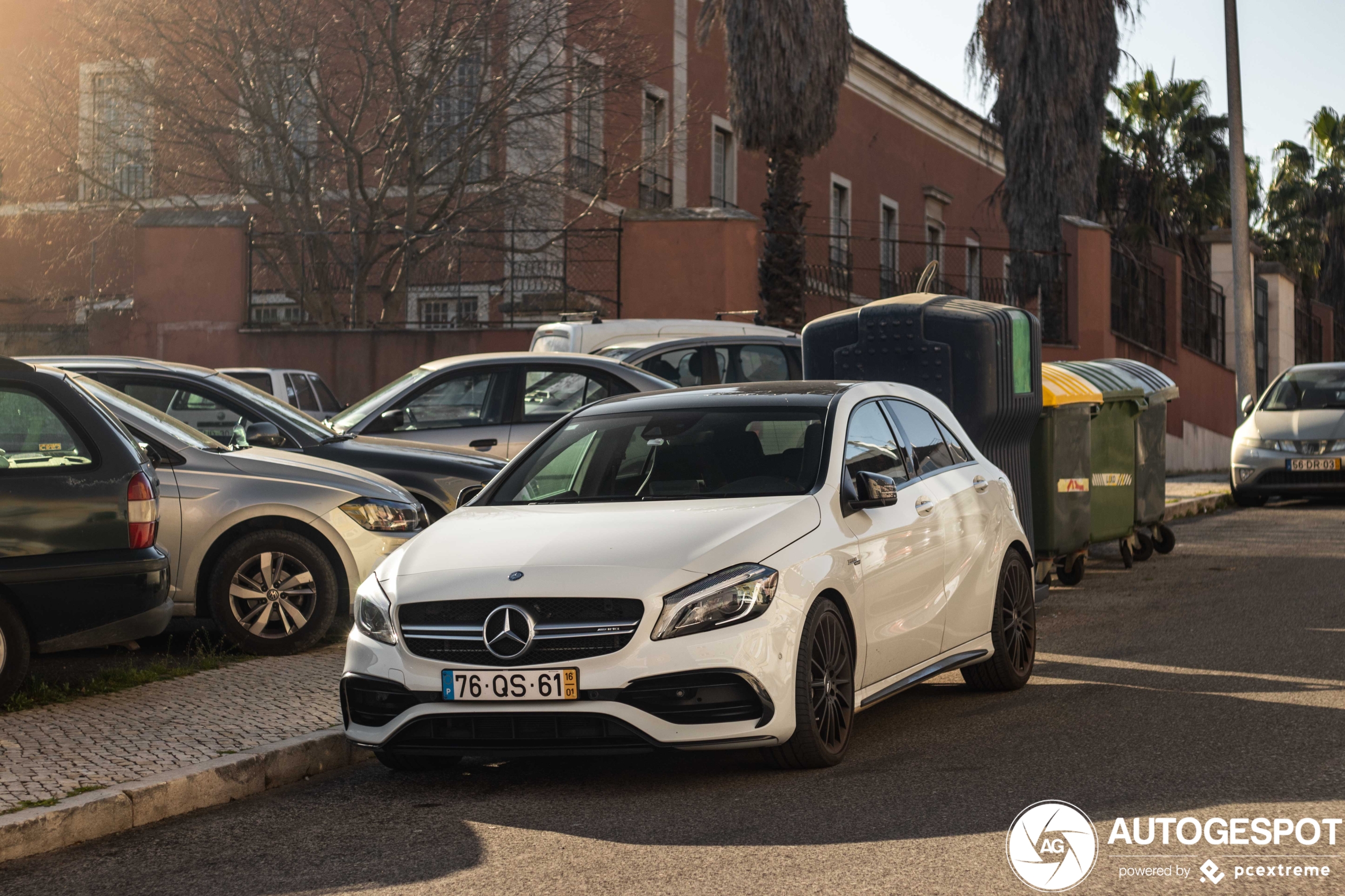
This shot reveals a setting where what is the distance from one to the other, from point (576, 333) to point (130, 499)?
836cm

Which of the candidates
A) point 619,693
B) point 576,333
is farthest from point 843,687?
point 576,333

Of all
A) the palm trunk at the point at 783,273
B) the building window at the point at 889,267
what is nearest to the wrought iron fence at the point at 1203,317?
the building window at the point at 889,267

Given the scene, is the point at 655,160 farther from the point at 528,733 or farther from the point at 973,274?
the point at 528,733

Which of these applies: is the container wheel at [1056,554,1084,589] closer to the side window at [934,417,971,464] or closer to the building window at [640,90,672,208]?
the side window at [934,417,971,464]

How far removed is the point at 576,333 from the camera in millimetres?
15703

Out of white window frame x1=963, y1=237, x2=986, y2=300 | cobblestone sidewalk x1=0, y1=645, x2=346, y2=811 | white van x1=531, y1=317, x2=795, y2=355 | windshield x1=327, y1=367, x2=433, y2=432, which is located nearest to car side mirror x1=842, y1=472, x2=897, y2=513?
cobblestone sidewalk x1=0, y1=645, x2=346, y2=811

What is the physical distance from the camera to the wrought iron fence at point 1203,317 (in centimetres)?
3039

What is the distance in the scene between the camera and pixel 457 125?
71.4 ft

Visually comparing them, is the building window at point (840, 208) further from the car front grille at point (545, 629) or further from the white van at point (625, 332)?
the car front grille at point (545, 629)

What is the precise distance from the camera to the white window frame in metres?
26.2

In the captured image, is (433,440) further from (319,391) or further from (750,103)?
(750,103)

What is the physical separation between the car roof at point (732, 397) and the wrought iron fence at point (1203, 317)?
2390 centimetres

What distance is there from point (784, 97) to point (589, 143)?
3.01 meters

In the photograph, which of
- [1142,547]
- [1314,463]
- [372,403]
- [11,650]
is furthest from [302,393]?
[11,650]
